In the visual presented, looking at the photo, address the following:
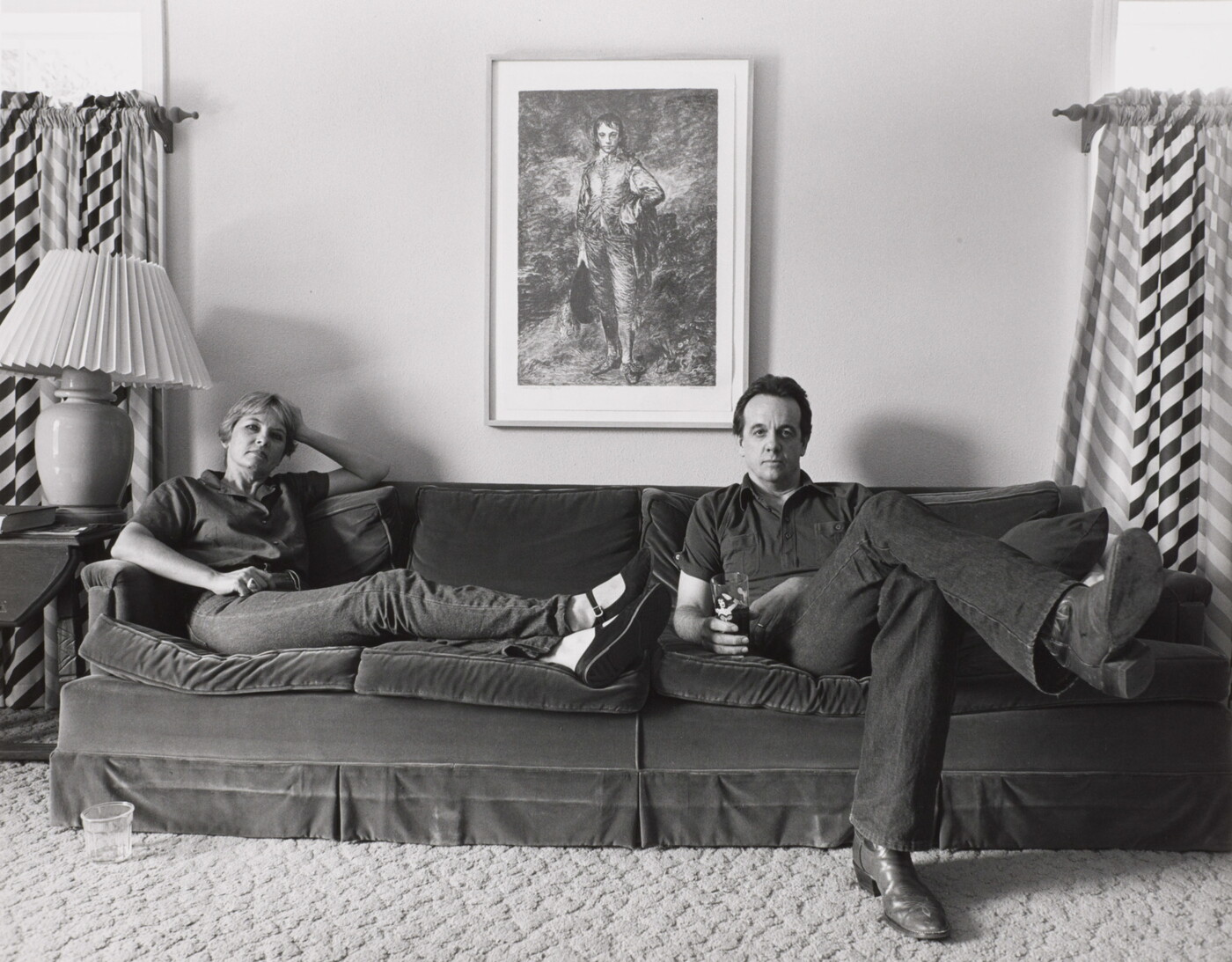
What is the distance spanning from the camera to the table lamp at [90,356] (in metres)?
2.56

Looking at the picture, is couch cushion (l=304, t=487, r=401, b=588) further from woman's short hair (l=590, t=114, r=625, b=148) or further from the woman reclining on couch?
woman's short hair (l=590, t=114, r=625, b=148)

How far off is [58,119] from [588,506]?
213 centimetres

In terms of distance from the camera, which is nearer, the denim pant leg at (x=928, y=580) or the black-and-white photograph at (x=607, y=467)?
the denim pant leg at (x=928, y=580)

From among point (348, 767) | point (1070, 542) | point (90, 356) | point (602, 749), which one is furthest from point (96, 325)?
point (1070, 542)

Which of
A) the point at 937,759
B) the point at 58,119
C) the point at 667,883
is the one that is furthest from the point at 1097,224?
the point at 58,119

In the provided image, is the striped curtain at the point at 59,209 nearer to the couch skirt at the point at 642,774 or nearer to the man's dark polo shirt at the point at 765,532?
the couch skirt at the point at 642,774

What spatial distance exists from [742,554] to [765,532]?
0.28 ft

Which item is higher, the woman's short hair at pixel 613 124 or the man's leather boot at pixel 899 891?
the woman's short hair at pixel 613 124

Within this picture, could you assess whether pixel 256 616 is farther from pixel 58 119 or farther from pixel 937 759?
pixel 58 119

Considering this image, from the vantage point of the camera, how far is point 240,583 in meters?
2.21

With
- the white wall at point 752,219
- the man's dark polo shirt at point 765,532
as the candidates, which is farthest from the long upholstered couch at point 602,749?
the white wall at point 752,219

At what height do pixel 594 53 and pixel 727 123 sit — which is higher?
pixel 594 53

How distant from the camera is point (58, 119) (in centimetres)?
294

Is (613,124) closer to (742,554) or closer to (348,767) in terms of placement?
(742,554)
